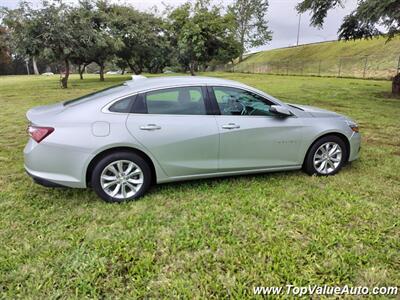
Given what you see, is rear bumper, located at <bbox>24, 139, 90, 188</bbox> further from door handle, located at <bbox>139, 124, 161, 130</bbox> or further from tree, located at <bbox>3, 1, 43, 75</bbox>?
tree, located at <bbox>3, 1, 43, 75</bbox>

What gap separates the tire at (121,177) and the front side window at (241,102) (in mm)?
1212

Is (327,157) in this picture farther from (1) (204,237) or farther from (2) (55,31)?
(2) (55,31)

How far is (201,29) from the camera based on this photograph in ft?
75.0

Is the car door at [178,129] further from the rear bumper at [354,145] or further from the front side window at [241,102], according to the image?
the rear bumper at [354,145]

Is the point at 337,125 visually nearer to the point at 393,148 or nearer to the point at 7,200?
the point at 393,148

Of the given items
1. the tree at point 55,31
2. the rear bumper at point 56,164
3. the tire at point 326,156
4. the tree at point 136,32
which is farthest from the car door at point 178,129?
the tree at point 136,32

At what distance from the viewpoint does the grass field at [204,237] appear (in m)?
2.16

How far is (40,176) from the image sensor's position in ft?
10.1

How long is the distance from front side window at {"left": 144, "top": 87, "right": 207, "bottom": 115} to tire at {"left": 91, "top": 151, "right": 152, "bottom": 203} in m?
0.62

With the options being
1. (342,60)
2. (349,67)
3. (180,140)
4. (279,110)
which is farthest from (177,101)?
(342,60)

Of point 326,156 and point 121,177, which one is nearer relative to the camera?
point 121,177

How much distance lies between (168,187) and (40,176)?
57.3 inches

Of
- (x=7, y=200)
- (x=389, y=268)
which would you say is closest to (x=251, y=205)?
(x=389, y=268)

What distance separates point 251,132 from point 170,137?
1.01 metres
